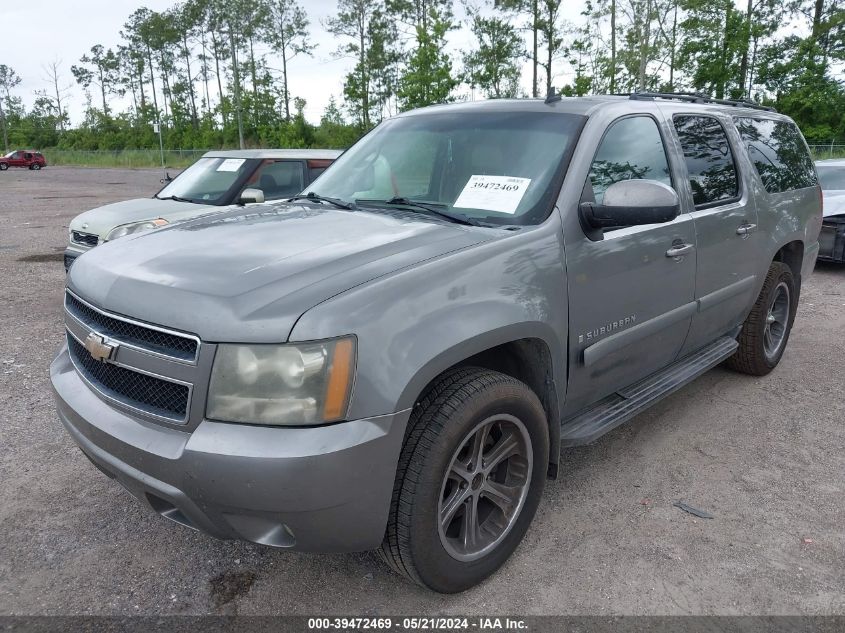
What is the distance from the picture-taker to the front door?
2.88 m

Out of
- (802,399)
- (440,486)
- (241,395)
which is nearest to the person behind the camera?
(241,395)

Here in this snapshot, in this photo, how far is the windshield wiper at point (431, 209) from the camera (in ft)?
9.33

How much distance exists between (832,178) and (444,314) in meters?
9.59

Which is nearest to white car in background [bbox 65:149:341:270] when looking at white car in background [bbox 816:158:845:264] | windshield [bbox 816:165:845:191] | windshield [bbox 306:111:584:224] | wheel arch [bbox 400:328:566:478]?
windshield [bbox 306:111:584:224]

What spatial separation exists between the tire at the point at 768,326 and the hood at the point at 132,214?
5275 mm

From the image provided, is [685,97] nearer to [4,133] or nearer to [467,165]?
[467,165]

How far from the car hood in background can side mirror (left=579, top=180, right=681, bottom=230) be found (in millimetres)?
6881

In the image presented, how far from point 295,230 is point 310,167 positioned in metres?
5.62

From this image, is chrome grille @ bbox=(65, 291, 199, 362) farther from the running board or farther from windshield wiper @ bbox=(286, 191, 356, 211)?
the running board

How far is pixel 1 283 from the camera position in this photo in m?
→ 8.33

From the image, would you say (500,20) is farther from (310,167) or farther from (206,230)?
(206,230)

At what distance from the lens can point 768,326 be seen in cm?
493

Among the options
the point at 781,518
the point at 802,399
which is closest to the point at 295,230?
the point at 781,518

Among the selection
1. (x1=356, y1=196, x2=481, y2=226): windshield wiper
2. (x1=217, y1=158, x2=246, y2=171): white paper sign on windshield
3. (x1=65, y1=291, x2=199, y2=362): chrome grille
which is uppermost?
(x1=217, y1=158, x2=246, y2=171): white paper sign on windshield
